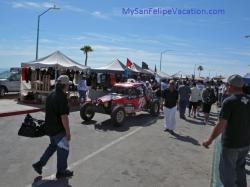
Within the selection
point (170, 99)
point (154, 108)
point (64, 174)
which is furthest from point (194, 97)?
point (64, 174)

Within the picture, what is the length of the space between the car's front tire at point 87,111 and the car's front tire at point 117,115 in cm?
130

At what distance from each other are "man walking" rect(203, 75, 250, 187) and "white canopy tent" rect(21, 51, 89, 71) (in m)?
14.4

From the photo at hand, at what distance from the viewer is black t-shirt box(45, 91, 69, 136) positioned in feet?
19.1

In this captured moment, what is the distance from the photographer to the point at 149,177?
Answer: 21.7 feet

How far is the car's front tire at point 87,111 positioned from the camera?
1303 centimetres

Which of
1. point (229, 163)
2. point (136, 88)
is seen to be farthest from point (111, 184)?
point (136, 88)

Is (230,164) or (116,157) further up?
(230,164)

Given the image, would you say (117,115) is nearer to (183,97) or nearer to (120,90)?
(120,90)

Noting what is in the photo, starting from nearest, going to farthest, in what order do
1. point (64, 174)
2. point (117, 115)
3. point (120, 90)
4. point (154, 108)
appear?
point (64, 174), point (117, 115), point (120, 90), point (154, 108)

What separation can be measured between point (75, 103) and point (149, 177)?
12.7 meters

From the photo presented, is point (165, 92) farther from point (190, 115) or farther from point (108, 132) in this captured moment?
point (190, 115)

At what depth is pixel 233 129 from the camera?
192 inches

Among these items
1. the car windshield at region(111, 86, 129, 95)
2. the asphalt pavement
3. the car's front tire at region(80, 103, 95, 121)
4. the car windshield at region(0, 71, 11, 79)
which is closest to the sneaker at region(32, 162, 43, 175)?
the asphalt pavement

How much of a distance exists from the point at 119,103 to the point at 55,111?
754cm
